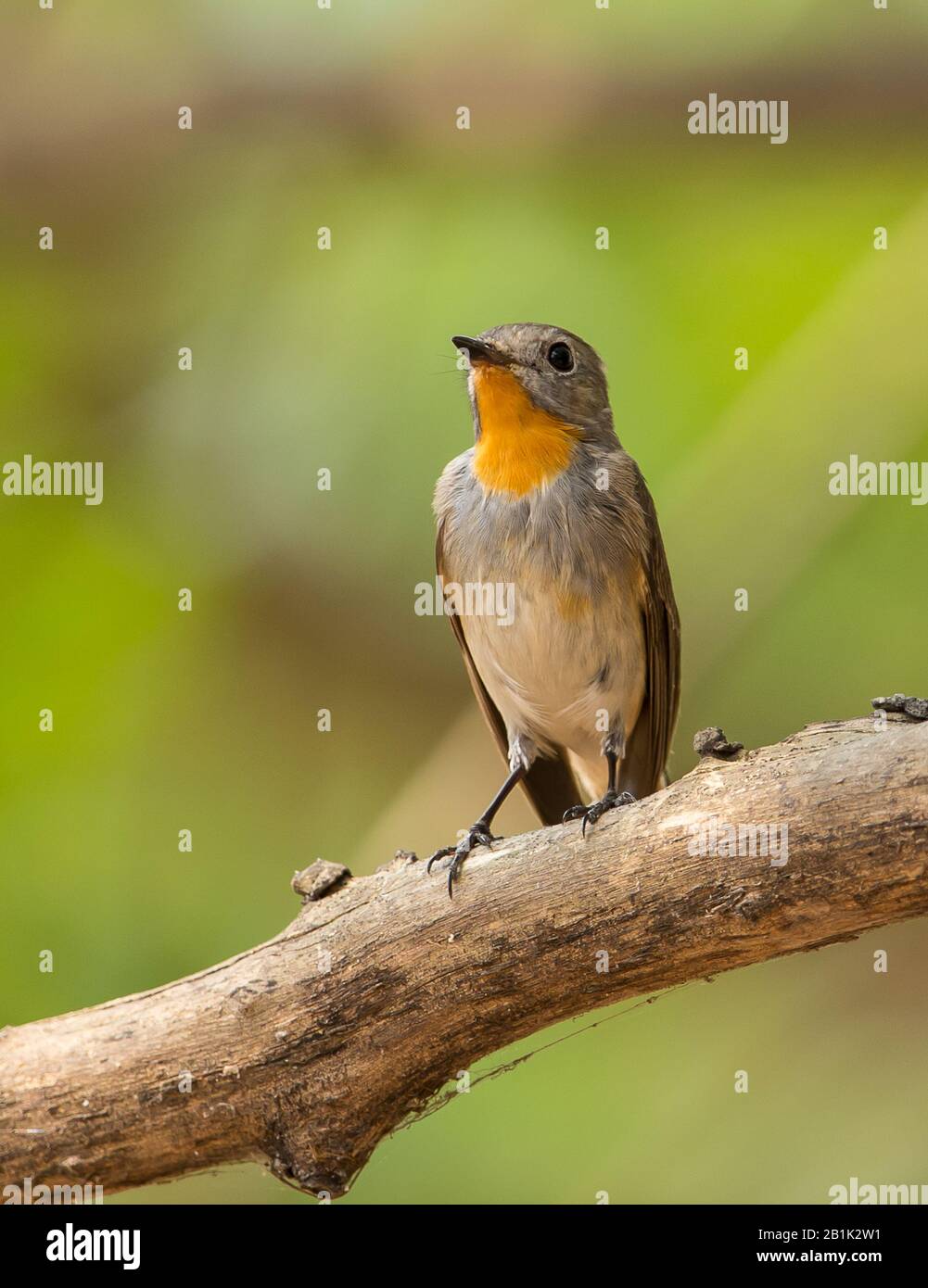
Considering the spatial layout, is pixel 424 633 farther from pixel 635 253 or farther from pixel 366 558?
pixel 635 253

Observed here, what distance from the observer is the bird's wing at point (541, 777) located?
14.9 ft

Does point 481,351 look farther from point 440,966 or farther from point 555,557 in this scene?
point 440,966

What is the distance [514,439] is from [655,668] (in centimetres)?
86

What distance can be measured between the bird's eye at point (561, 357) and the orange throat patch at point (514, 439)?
16 centimetres

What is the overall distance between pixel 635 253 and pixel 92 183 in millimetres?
2177

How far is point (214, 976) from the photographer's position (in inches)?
125

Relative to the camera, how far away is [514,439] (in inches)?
159

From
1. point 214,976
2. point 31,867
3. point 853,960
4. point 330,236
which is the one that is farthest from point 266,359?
point 853,960
